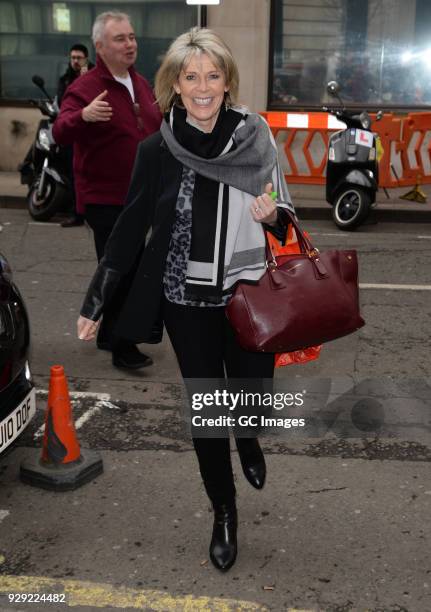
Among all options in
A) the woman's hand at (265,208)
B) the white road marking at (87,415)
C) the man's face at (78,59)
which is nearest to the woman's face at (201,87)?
the woman's hand at (265,208)

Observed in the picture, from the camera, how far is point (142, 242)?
3293 mm

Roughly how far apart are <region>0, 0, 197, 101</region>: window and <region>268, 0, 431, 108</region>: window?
5.09ft

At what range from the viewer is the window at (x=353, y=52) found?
43.1ft

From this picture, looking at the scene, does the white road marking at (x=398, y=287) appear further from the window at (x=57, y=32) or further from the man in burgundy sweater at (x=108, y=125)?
the window at (x=57, y=32)

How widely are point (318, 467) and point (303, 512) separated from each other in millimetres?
452

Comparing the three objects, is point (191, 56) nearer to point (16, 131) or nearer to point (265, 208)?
point (265, 208)

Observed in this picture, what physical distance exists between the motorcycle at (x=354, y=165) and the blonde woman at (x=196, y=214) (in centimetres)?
686

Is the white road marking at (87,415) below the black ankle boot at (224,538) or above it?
below

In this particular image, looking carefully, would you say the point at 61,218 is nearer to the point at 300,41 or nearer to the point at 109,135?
the point at 300,41

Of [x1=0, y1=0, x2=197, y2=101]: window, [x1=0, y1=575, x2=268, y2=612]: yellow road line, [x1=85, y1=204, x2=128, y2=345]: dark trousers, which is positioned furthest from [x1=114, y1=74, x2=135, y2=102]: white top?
[x1=0, y1=0, x2=197, y2=101]: window

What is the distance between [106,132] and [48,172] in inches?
207

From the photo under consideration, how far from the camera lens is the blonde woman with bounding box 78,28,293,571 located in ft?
10.2

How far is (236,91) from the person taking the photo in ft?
10.5

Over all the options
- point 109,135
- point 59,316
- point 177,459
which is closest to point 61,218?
point 59,316
